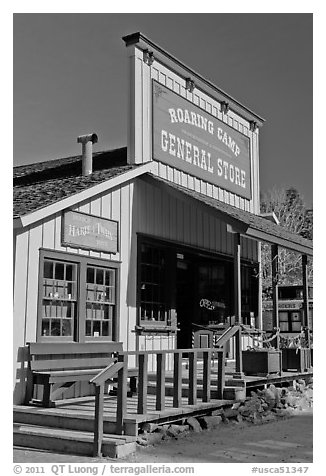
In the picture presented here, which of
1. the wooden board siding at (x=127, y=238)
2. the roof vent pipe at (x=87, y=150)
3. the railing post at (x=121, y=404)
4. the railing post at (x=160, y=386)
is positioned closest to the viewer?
the railing post at (x=121, y=404)

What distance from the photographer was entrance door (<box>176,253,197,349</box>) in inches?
473

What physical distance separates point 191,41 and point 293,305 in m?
10.5

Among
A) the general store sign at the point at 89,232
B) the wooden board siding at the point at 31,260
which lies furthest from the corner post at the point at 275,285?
the general store sign at the point at 89,232

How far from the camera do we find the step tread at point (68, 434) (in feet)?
20.7

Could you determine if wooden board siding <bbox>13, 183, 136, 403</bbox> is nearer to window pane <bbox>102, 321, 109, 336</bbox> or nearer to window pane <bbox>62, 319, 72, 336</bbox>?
window pane <bbox>102, 321, 109, 336</bbox>

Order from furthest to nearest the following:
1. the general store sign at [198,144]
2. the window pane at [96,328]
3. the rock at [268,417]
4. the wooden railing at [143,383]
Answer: the general store sign at [198,144] < the window pane at [96,328] < the rock at [268,417] < the wooden railing at [143,383]

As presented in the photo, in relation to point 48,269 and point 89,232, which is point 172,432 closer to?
point 48,269

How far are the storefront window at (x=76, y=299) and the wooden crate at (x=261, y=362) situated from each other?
2.10m

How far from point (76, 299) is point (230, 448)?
3.16 metres

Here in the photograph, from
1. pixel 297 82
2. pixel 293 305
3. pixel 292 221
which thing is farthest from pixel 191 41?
pixel 292 221

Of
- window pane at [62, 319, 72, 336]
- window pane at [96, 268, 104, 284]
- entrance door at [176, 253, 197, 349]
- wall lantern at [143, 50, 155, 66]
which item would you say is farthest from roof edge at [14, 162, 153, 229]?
entrance door at [176, 253, 197, 349]

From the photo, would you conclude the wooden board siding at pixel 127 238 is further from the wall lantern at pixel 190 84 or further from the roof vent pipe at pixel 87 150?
the wall lantern at pixel 190 84

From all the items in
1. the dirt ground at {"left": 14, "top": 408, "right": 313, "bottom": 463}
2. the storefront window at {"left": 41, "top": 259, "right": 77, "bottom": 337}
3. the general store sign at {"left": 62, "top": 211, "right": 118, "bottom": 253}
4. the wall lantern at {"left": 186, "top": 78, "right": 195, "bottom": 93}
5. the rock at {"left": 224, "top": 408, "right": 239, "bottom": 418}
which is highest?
the wall lantern at {"left": 186, "top": 78, "right": 195, "bottom": 93}

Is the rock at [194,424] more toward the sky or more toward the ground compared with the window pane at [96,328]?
more toward the ground
